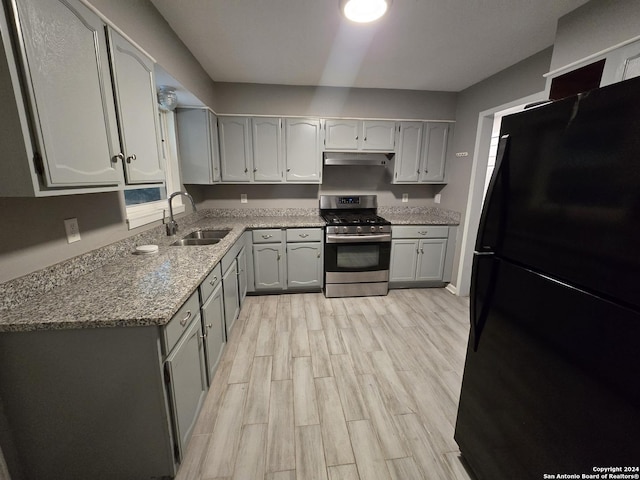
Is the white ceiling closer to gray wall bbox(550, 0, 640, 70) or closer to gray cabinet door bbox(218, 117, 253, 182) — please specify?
gray wall bbox(550, 0, 640, 70)

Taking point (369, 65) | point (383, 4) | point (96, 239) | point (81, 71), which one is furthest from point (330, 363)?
point (369, 65)

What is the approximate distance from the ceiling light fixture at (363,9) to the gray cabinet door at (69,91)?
51.9 inches

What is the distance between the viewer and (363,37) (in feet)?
6.80

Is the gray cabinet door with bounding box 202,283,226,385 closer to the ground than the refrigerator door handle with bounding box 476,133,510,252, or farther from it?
closer to the ground

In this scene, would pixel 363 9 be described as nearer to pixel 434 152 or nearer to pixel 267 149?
pixel 267 149

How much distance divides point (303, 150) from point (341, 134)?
514mm

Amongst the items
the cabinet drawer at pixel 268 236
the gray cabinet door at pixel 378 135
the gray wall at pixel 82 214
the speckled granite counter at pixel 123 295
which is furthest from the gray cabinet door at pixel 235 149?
the speckled granite counter at pixel 123 295

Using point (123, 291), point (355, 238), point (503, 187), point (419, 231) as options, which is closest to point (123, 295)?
point (123, 291)

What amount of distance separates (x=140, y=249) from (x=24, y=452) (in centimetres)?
108

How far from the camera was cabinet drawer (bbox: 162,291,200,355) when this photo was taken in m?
1.12

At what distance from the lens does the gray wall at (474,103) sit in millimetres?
2330

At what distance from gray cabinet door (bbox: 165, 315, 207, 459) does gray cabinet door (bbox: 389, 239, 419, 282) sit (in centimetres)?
246

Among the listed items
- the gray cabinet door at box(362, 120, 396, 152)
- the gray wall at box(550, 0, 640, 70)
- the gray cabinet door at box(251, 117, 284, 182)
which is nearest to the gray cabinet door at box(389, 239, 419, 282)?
the gray cabinet door at box(362, 120, 396, 152)

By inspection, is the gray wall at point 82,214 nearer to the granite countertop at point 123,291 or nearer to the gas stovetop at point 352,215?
the granite countertop at point 123,291
